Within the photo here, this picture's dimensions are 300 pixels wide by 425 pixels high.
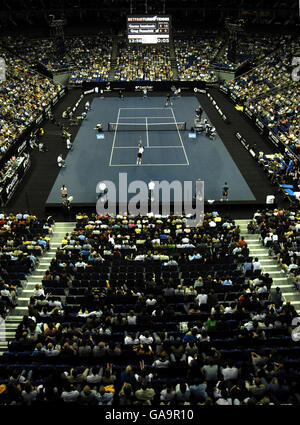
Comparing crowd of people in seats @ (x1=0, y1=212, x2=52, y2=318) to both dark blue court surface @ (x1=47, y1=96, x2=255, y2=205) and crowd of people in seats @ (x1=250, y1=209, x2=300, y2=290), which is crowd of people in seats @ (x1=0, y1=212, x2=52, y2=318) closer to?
dark blue court surface @ (x1=47, y1=96, x2=255, y2=205)

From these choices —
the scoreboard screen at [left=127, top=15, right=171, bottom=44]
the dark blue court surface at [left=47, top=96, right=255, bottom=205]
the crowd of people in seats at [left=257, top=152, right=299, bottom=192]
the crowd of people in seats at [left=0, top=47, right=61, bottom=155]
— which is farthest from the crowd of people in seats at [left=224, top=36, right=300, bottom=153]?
the crowd of people in seats at [left=0, top=47, right=61, bottom=155]

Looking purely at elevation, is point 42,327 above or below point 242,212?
below

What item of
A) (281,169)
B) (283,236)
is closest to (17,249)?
(283,236)

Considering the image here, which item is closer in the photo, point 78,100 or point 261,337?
point 261,337

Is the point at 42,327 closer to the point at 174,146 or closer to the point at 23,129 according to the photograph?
the point at 174,146

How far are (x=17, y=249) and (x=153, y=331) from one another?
30.2ft

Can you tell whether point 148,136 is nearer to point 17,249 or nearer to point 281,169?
point 281,169

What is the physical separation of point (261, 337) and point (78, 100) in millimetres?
43961

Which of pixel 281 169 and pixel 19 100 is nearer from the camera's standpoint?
pixel 281 169

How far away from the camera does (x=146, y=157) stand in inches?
1259

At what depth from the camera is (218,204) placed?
79.0 feet

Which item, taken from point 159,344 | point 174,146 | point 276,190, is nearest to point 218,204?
point 276,190

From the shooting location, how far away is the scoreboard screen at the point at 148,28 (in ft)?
140

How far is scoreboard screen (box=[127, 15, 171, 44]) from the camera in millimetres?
42531
